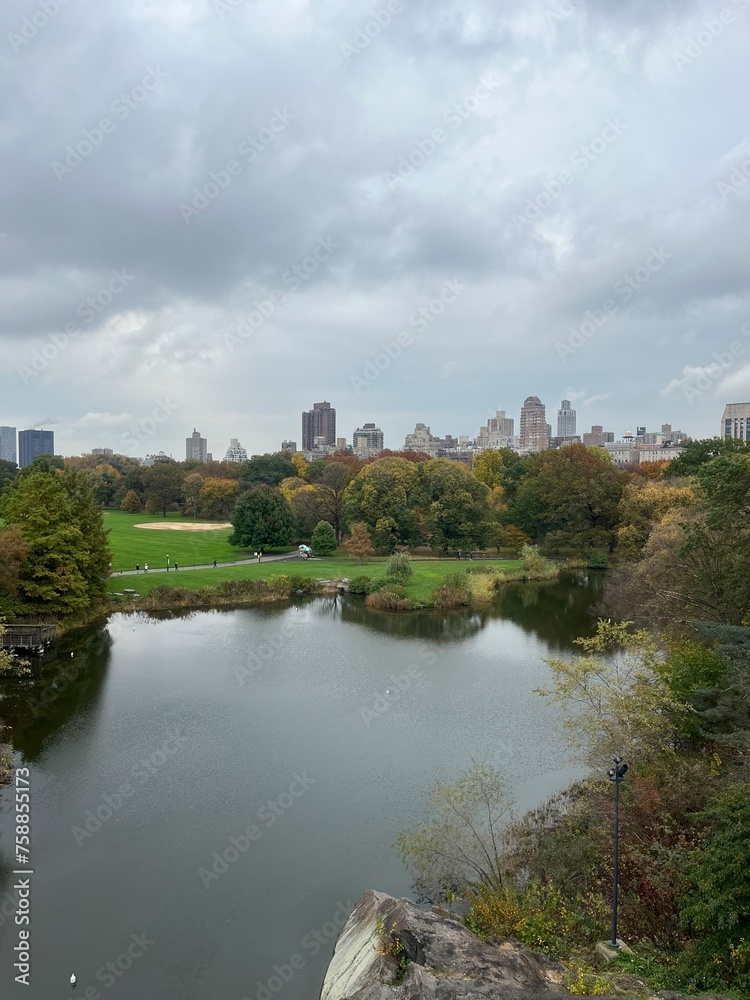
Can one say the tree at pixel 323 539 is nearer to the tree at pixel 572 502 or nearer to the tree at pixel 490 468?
the tree at pixel 572 502

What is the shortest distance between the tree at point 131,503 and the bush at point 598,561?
195 feet

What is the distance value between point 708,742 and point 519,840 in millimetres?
5559

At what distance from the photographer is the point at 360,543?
51000 mm

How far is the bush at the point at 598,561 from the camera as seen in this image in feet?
175

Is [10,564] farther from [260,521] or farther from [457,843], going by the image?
[260,521]

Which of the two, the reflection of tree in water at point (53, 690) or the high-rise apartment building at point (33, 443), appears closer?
the reflection of tree in water at point (53, 690)

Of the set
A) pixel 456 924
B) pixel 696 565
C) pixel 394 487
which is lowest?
pixel 456 924

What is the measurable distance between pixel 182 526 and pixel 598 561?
43258 millimetres

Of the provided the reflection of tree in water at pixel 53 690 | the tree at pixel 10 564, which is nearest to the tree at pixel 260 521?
the reflection of tree in water at pixel 53 690

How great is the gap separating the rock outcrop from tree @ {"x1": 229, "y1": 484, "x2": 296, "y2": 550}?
146 ft

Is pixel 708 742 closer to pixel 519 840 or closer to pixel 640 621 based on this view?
pixel 519 840

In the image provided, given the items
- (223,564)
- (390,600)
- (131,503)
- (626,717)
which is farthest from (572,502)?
(131,503)

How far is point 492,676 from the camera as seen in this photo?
1027 inches

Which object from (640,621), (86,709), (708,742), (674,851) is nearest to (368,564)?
(640,621)
